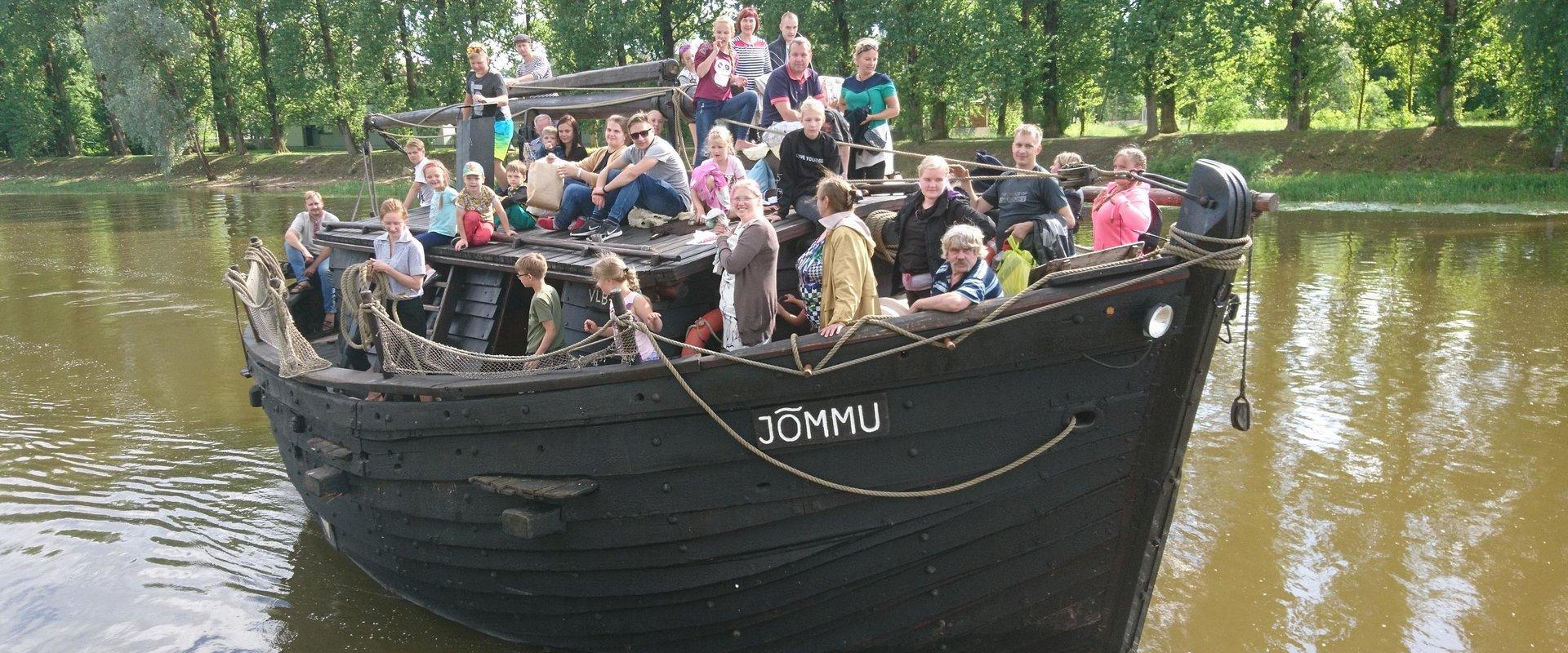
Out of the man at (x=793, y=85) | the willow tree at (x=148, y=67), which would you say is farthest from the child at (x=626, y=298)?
the willow tree at (x=148, y=67)

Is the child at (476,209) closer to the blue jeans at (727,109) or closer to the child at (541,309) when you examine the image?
the child at (541,309)

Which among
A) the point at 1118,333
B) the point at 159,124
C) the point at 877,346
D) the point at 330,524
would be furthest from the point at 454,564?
the point at 159,124

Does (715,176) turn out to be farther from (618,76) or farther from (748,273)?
(618,76)

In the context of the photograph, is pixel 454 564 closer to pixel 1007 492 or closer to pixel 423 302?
pixel 423 302

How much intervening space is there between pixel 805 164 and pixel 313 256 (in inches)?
217

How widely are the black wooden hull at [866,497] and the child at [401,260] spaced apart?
1.00m

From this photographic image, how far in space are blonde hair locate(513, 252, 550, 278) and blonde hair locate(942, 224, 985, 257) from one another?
→ 210cm

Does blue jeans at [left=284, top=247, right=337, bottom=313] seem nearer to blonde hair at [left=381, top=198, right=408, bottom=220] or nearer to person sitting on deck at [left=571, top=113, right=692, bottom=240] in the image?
blonde hair at [left=381, top=198, right=408, bottom=220]

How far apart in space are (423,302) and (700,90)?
2886 mm

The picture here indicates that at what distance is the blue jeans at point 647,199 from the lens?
6.54m

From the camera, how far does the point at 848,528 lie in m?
4.85

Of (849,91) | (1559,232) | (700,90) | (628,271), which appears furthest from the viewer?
(1559,232)

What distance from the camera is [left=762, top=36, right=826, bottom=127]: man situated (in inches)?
306

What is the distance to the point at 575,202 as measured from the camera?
686cm
